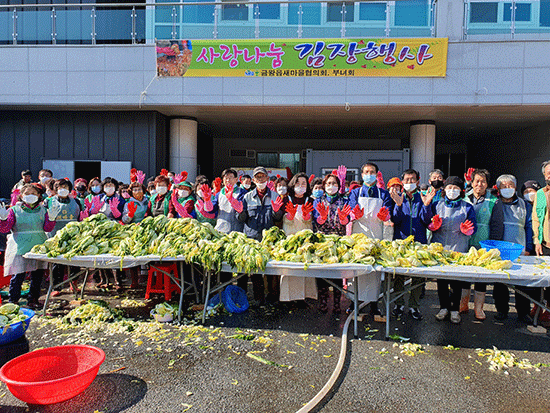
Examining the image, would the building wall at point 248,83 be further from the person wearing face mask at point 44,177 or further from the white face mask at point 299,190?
the white face mask at point 299,190

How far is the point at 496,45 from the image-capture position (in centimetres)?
1078

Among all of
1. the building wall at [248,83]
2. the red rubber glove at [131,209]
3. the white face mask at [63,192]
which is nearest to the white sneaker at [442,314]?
the red rubber glove at [131,209]

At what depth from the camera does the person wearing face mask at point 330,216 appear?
5.39 m

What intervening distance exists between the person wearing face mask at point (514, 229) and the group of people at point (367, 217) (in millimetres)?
12

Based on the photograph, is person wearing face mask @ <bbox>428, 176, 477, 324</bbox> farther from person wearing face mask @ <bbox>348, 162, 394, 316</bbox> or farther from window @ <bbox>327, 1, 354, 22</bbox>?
window @ <bbox>327, 1, 354, 22</bbox>

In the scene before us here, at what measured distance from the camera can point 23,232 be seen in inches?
206

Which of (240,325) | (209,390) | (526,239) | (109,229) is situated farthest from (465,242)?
(109,229)

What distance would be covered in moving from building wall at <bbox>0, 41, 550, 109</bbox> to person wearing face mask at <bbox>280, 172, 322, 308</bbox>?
641cm

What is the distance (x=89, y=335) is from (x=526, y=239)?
237 inches

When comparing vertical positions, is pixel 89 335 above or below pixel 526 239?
below

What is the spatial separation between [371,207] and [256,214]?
1741mm

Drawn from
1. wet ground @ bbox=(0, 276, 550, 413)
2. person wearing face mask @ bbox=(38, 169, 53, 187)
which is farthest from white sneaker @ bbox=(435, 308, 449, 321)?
person wearing face mask @ bbox=(38, 169, 53, 187)

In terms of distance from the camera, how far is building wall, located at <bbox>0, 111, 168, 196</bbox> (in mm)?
12578

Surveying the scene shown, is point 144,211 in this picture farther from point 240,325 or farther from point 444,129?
point 444,129
